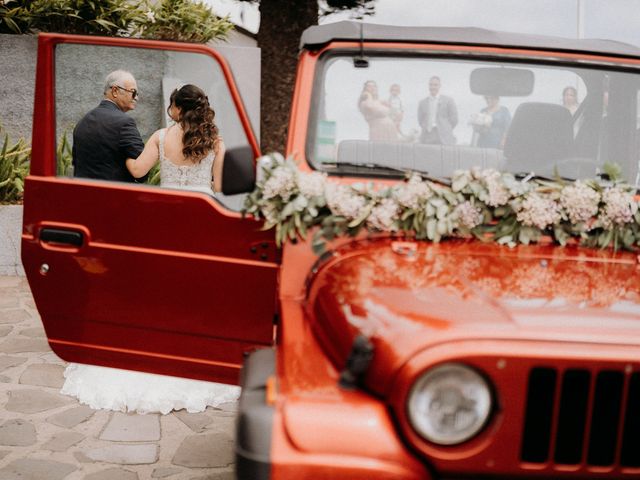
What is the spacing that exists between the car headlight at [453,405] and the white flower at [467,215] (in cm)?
99

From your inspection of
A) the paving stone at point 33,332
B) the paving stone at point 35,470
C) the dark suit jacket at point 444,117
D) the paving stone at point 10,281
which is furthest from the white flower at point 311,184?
the paving stone at point 10,281

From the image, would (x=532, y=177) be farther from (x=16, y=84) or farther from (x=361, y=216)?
(x=16, y=84)

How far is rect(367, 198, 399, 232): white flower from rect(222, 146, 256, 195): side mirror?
50cm

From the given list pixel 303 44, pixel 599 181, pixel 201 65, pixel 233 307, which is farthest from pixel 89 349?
pixel 201 65

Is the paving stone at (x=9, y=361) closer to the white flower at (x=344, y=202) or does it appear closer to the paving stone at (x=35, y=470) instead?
the paving stone at (x=35, y=470)

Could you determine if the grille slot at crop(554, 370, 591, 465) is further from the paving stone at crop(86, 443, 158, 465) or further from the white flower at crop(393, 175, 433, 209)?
the paving stone at crop(86, 443, 158, 465)

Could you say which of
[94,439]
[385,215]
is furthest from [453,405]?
[94,439]

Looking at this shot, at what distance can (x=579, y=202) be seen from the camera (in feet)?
9.21

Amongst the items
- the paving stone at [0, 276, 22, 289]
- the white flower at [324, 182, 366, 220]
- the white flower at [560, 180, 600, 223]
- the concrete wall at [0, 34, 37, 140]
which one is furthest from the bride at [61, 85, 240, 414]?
the concrete wall at [0, 34, 37, 140]

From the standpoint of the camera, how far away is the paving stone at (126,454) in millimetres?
3838

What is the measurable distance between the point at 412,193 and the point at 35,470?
2340mm

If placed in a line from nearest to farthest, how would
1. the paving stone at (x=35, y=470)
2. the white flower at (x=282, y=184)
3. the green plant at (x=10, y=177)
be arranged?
1. the white flower at (x=282, y=184)
2. the paving stone at (x=35, y=470)
3. the green plant at (x=10, y=177)

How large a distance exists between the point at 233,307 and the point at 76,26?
324 inches

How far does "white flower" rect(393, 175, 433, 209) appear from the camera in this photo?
2766 millimetres
